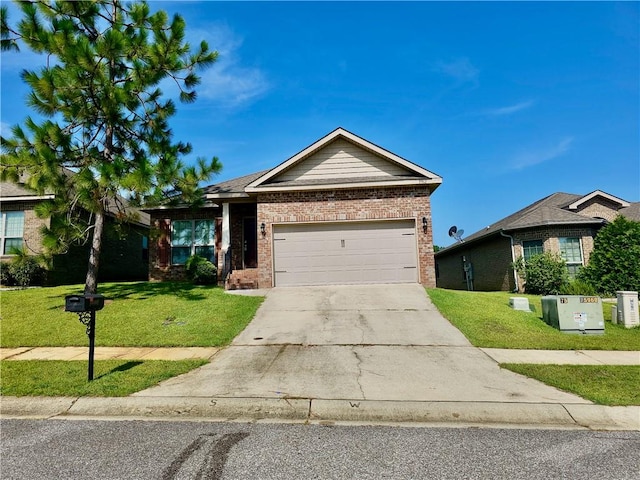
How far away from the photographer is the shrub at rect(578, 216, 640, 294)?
15.1 meters

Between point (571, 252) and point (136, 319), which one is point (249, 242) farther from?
point (571, 252)

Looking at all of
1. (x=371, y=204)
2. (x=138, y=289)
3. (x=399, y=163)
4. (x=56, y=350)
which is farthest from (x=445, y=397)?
(x=138, y=289)

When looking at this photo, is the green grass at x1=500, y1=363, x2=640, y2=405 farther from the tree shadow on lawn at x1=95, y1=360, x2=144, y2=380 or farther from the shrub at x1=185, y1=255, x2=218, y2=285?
the shrub at x1=185, y1=255, x2=218, y2=285

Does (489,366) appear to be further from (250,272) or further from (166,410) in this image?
(250,272)

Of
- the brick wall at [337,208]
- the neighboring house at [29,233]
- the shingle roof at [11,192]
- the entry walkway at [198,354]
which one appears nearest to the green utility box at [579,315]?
the entry walkway at [198,354]

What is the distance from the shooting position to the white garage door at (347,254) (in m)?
13.8

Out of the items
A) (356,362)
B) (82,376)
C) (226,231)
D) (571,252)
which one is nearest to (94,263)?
(226,231)

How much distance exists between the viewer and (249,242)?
53.7 feet

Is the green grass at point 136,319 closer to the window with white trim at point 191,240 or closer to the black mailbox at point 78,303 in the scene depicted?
the black mailbox at point 78,303

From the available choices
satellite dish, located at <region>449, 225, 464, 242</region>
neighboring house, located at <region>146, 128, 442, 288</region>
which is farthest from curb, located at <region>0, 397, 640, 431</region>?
satellite dish, located at <region>449, 225, 464, 242</region>

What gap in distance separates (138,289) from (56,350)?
255 inches

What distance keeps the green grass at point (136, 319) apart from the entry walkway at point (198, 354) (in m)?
0.33

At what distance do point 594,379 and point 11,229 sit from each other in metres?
20.1

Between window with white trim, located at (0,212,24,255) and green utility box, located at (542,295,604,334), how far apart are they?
19496 millimetres
